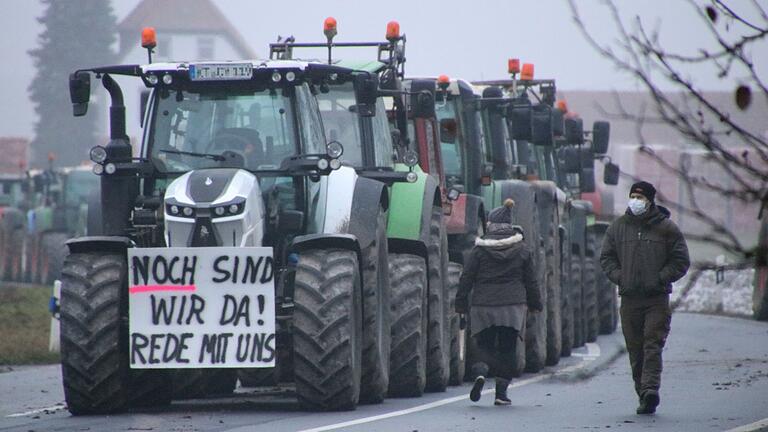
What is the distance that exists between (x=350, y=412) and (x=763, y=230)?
6.73m

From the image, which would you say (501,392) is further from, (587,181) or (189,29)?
(189,29)

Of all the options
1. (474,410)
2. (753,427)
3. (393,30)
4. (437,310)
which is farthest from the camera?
(393,30)

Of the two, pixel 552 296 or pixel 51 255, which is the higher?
pixel 552 296

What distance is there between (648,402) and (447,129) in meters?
6.86

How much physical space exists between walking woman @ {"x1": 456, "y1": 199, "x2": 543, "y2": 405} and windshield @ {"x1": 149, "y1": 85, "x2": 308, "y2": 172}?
202 cm

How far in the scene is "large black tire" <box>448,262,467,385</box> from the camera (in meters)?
17.6

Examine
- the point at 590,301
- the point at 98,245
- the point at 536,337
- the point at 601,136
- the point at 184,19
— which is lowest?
the point at 590,301

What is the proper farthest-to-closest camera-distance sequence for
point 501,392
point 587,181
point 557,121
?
point 587,181 → point 557,121 → point 501,392

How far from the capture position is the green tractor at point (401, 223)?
15.3m

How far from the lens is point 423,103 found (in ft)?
A: 52.1

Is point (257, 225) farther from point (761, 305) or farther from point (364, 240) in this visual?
point (761, 305)

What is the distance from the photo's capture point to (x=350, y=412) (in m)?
13.3

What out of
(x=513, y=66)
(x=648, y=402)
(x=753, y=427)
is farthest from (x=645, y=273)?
(x=513, y=66)

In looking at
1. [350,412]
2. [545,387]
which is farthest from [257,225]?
[545,387]
